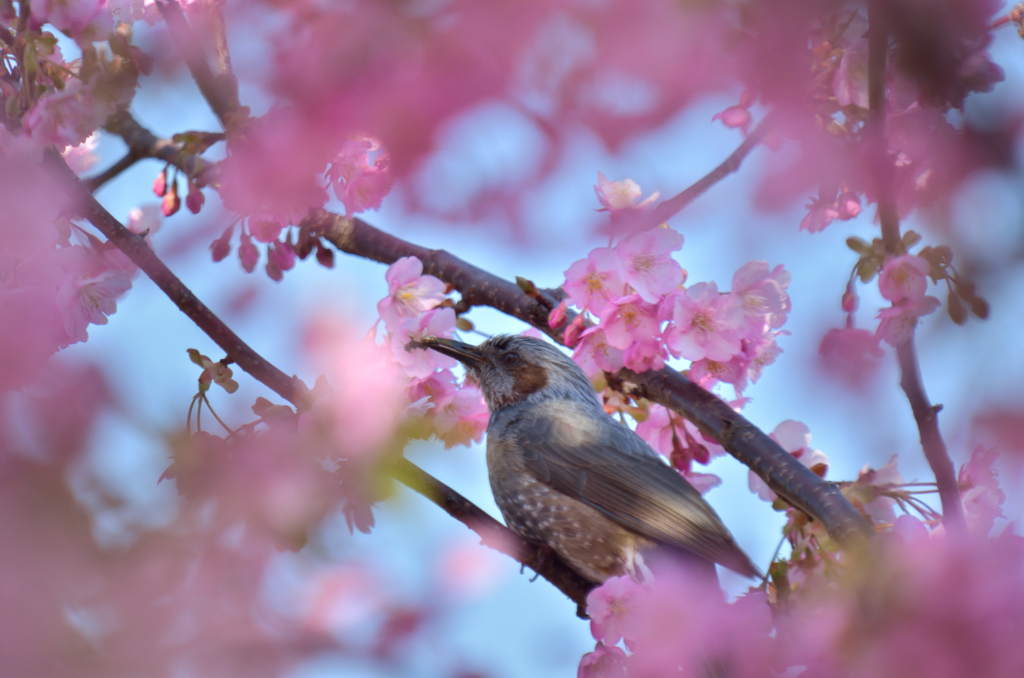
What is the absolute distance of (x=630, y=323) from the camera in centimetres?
256

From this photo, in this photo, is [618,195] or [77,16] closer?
[77,16]

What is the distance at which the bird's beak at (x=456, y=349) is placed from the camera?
2865 mm

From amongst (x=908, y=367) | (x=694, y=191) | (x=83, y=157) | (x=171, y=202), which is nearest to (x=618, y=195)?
(x=694, y=191)

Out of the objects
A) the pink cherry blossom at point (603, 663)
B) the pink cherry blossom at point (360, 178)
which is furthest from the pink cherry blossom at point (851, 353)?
the pink cherry blossom at point (360, 178)

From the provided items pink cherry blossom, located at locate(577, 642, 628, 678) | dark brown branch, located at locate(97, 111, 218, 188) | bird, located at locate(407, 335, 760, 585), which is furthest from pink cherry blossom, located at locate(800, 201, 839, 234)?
dark brown branch, located at locate(97, 111, 218, 188)

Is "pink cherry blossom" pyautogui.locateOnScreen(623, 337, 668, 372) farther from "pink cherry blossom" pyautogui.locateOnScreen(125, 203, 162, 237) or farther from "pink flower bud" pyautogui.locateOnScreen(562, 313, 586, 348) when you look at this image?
"pink cherry blossom" pyautogui.locateOnScreen(125, 203, 162, 237)

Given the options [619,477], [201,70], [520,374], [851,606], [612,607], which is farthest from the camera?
[520,374]

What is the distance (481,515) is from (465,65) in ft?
4.83

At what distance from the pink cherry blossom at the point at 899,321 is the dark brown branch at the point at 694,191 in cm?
66

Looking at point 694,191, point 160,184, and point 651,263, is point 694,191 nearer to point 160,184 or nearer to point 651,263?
point 651,263

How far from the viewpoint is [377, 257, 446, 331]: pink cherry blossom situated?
2.85m

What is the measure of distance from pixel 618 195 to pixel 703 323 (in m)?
0.54

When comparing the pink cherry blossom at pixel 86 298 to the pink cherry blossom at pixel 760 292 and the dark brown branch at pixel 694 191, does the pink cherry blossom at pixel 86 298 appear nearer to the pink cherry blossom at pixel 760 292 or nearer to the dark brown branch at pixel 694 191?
the dark brown branch at pixel 694 191

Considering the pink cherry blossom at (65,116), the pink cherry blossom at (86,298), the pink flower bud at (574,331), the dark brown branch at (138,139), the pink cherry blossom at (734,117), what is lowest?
the pink cherry blossom at (86,298)
